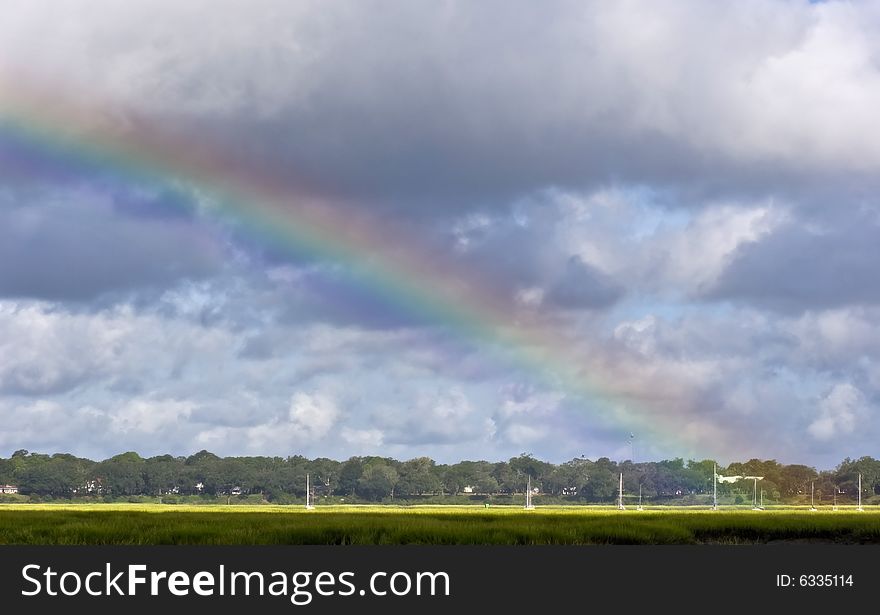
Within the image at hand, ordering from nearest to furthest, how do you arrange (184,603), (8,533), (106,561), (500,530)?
(184,603), (106,561), (8,533), (500,530)

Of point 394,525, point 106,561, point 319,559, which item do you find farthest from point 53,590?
point 394,525

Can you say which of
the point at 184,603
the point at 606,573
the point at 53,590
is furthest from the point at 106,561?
the point at 606,573

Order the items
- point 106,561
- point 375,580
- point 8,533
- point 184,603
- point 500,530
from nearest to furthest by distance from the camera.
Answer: point 184,603
point 375,580
point 106,561
point 8,533
point 500,530

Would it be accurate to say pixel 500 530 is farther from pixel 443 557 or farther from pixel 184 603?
pixel 184 603

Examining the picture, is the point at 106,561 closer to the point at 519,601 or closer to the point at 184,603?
the point at 184,603

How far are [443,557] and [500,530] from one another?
1174 cm

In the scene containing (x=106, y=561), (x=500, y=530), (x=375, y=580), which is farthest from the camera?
(x=500, y=530)

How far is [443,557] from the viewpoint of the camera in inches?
1544

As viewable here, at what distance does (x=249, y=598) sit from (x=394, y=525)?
19315 mm

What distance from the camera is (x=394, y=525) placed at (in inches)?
2046

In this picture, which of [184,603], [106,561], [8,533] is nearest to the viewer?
[184,603]

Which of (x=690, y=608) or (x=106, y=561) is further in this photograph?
(x=106, y=561)

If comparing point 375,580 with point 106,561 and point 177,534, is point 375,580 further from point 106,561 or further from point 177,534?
point 177,534

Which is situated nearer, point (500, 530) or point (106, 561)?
point (106, 561)
